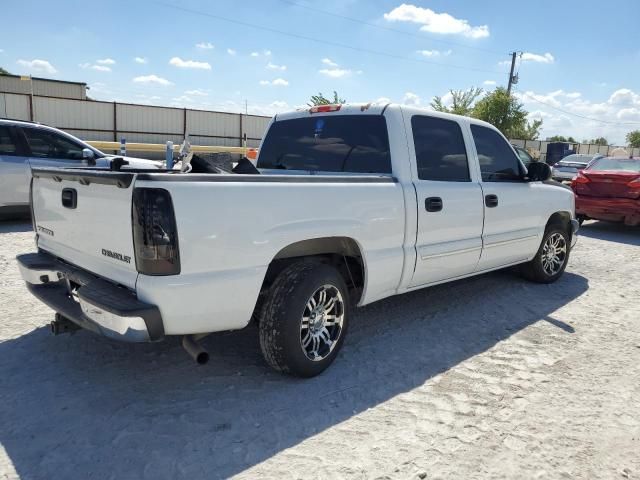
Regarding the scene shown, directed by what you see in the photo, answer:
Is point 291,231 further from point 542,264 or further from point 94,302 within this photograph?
point 542,264

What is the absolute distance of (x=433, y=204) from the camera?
397 centimetres

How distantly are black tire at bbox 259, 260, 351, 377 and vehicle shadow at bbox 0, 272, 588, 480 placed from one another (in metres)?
0.18

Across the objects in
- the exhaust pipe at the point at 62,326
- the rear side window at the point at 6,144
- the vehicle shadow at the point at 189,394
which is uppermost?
the rear side window at the point at 6,144

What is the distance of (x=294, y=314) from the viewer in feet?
10.2

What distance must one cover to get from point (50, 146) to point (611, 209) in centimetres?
1013

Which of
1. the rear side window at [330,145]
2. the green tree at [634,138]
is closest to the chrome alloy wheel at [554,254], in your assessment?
the rear side window at [330,145]

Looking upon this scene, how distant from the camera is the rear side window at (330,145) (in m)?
3.99

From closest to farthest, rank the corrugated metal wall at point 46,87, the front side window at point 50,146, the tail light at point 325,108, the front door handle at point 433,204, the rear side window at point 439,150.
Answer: the front door handle at point 433,204 → the rear side window at point 439,150 → the tail light at point 325,108 → the front side window at point 50,146 → the corrugated metal wall at point 46,87

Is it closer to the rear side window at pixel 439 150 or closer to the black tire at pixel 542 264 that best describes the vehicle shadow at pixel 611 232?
the black tire at pixel 542 264

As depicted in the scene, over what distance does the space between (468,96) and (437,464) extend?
40478mm

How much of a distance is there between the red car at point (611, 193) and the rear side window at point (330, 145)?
7693mm

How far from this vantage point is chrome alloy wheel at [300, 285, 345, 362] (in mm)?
3326

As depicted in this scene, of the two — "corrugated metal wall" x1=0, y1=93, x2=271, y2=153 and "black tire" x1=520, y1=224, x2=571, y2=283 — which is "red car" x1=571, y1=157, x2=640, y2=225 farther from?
"corrugated metal wall" x1=0, y1=93, x2=271, y2=153

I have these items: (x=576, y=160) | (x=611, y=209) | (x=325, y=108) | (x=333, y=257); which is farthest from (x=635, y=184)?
(x=576, y=160)
